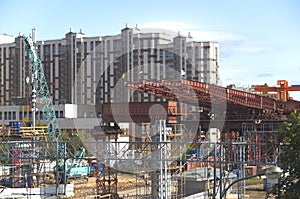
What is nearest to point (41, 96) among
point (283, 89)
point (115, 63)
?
point (283, 89)

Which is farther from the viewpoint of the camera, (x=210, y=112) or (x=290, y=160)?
(x=210, y=112)

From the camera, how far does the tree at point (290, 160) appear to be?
9781 millimetres

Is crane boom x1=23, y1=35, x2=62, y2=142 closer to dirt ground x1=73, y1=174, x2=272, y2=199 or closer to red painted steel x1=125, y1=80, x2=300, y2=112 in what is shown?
dirt ground x1=73, y1=174, x2=272, y2=199

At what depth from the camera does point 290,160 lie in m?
10.2

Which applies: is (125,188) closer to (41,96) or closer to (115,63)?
(41,96)

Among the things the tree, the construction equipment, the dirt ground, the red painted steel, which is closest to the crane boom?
the construction equipment

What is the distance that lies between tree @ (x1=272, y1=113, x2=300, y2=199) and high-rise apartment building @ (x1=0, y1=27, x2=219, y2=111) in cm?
4092

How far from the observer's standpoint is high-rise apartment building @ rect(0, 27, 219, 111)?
177ft

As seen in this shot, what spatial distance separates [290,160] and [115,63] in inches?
1803

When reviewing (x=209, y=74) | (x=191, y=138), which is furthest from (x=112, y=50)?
(x=191, y=138)

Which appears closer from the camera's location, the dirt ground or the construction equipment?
the dirt ground

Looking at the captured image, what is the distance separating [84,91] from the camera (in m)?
56.3

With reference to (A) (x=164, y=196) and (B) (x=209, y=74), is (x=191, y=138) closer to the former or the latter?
(A) (x=164, y=196)

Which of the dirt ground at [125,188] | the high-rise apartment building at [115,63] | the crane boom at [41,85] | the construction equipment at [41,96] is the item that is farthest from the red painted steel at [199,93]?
the high-rise apartment building at [115,63]
